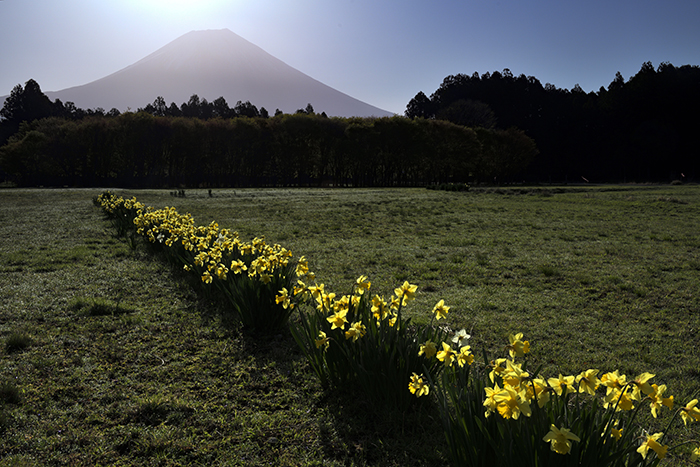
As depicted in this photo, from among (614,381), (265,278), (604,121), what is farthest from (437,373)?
(604,121)

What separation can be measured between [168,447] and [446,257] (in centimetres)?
704

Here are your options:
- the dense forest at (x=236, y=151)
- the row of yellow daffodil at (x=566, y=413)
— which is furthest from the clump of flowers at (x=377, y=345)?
the dense forest at (x=236, y=151)

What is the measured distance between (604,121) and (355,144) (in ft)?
205

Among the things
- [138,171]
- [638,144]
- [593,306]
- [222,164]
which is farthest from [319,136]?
[638,144]

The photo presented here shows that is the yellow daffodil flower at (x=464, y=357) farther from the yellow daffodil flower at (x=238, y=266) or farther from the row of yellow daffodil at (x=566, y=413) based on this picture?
the yellow daffodil flower at (x=238, y=266)

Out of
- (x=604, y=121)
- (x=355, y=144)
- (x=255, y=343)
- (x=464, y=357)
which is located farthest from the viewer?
(x=604, y=121)

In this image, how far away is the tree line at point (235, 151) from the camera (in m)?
55.1

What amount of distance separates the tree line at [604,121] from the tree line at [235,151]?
25.2m

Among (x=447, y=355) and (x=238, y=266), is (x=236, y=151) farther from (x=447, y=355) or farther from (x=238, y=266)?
(x=447, y=355)

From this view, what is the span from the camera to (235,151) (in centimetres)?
5925

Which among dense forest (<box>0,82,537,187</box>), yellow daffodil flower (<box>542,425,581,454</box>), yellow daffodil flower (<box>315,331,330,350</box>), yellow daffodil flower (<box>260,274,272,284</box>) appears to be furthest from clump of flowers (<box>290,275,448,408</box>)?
dense forest (<box>0,82,537,187</box>)

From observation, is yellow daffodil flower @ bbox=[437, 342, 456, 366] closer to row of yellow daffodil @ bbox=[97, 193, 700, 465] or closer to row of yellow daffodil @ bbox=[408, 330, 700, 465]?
row of yellow daffodil @ bbox=[97, 193, 700, 465]

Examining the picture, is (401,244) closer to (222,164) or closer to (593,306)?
(593,306)

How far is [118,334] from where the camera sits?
4.47 meters
